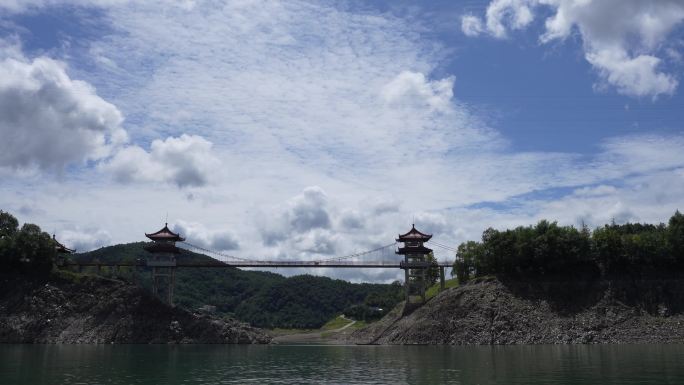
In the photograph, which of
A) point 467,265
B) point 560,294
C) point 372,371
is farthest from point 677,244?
point 372,371

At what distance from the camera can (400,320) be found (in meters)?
106

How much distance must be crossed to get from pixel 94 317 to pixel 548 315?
266ft

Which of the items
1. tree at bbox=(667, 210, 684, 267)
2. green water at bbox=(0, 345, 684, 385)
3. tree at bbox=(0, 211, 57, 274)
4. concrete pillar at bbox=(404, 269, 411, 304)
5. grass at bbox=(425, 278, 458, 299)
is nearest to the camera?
green water at bbox=(0, 345, 684, 385)

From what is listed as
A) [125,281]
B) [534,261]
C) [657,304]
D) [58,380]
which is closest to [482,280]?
[534,261]

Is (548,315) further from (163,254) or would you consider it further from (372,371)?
(163,254)

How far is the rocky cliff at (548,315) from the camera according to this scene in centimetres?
8381

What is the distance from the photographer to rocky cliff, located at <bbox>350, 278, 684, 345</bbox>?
83812 mm

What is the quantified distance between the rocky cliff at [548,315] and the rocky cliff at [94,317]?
36.5 m

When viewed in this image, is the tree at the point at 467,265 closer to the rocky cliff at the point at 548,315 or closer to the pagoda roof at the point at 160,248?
the rocky cliff at the point at 548,315

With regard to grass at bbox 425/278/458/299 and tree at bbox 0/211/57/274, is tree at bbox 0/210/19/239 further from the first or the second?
grass at bbox 425/278/458/299

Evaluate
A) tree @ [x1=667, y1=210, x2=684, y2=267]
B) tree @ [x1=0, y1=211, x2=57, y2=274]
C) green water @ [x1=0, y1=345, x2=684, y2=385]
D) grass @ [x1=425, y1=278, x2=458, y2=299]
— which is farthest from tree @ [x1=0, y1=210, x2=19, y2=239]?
tree @ [x1=667, y1=210, x2=684, y2=267]

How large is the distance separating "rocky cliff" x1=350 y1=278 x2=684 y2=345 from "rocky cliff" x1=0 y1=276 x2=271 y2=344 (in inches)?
1439

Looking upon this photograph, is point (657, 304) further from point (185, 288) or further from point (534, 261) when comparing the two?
point (185, 288)

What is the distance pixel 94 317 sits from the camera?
104 metres
